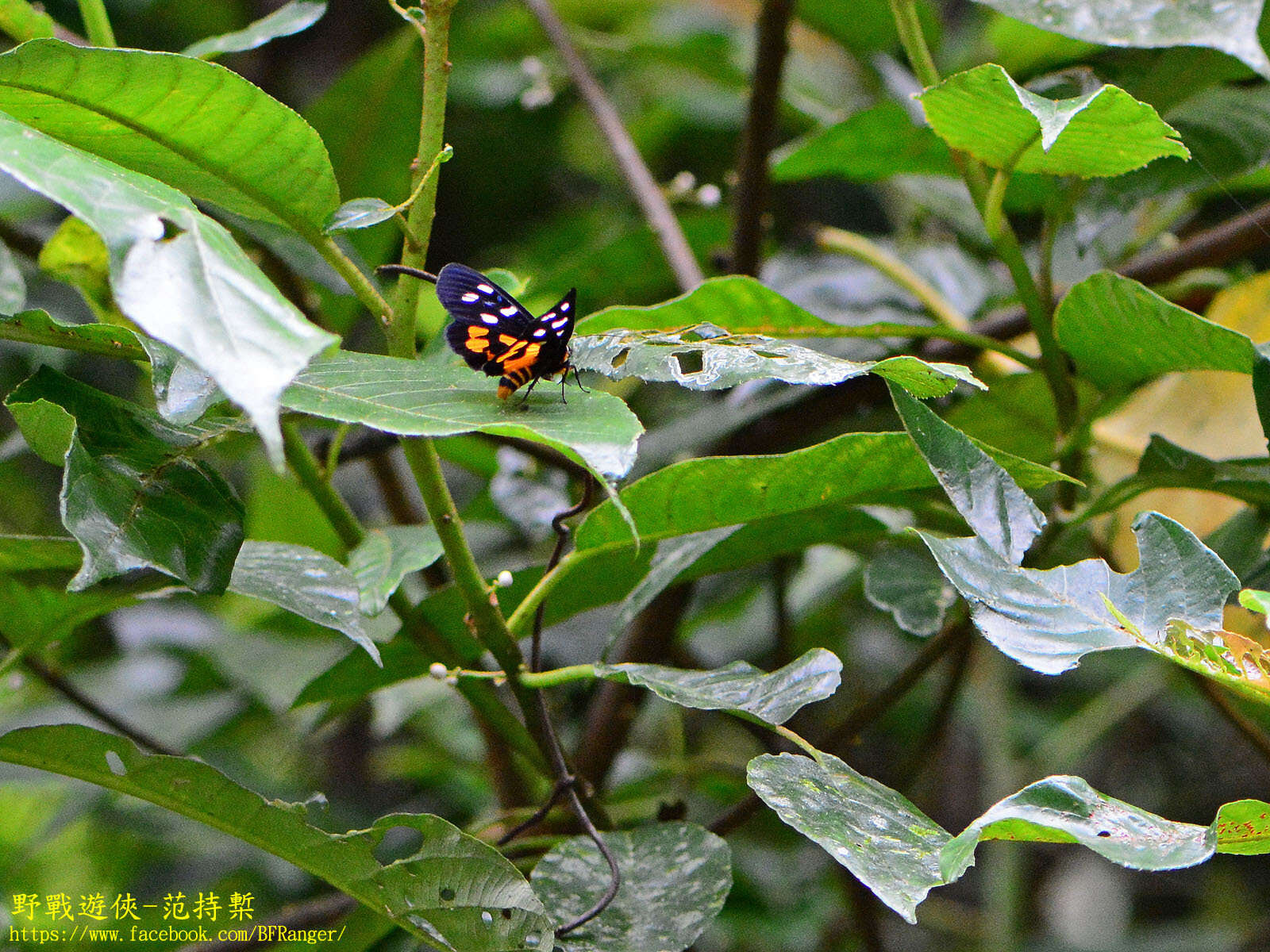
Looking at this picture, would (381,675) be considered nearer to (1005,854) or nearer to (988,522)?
(988,522)

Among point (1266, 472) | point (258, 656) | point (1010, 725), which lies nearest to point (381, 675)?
point (258, 656)

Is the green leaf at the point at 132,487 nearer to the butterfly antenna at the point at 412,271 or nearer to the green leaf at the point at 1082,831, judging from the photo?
the butterfly antenna at the point at 412,271

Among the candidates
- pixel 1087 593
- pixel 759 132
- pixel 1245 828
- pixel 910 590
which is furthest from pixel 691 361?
pixel 1245 828

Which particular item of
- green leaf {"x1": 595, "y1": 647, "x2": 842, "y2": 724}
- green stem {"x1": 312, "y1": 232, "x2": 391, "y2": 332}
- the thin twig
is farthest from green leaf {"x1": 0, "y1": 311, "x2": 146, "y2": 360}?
the thin twig

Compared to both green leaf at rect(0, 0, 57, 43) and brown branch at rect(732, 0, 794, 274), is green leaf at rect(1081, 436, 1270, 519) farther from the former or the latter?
green leaf at rect(0, 0, 57, 43)

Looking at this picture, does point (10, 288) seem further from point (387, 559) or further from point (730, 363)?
point (730, 363)

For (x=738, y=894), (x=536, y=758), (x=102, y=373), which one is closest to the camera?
(x=536, y=758)
